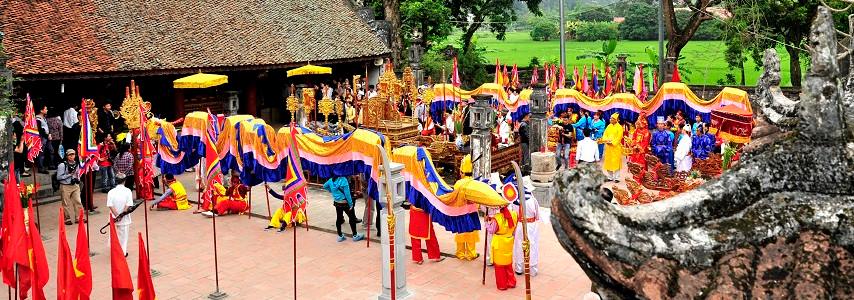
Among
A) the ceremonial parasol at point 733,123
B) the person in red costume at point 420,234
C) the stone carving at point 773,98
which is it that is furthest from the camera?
the ceremonial parasol at point 733,123

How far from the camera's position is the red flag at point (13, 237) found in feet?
30.2

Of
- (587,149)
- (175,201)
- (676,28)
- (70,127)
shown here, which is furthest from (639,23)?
(175,201)

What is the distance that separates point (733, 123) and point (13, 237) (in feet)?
47.0

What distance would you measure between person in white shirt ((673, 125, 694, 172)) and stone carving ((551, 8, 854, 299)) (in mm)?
14603

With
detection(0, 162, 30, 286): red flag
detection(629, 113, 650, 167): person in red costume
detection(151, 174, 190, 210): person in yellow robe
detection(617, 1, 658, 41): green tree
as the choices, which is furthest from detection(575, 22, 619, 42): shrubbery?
detection(0, 162, 30, 286): red flag

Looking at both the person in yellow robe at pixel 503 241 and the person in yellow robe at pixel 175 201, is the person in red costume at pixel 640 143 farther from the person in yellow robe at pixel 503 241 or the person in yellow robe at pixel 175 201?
the person in yellow robe at pixel 175 201

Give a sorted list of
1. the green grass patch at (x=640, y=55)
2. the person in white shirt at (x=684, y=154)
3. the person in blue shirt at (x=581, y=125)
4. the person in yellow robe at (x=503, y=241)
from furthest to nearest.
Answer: the green grass patch at (x=640, y=55)
the person in blue shirt at (x=581, y=125)
the person in white shirt at (x=684, y=154)
the person in yellow robe at (x=503, y=241)

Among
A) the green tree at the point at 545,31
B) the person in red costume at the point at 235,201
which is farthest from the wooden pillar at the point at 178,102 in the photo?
the green tree at the point at 545,31

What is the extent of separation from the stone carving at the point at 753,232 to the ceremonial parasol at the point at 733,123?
14.4 metres

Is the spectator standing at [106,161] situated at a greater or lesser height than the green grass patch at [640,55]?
lesser

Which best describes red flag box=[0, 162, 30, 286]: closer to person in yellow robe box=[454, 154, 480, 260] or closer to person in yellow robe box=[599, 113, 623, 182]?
person in yellow robe box=[454, 154, 480, 260]

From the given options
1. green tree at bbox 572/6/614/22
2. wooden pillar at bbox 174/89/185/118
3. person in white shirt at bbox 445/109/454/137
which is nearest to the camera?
person in white shirt at bbox 445/109/454/137

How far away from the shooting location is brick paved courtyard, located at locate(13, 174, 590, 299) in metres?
11.8

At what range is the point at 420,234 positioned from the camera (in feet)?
41.3
